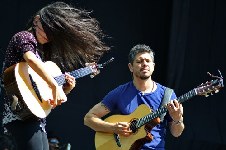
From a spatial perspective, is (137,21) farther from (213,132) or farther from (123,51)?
(213,132)

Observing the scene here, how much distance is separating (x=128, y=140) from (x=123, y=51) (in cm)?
255

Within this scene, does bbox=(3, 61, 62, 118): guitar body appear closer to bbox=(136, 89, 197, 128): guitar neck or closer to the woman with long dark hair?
the woman with long dark hair

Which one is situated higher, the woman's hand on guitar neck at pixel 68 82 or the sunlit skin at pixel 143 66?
the woman's hand on guitar neck at pixel 68 82

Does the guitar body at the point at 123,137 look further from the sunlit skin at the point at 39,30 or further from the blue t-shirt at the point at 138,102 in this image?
the sunlit skin at the point at 39,30

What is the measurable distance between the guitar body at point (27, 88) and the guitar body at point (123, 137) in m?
1.24

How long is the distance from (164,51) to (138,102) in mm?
2606

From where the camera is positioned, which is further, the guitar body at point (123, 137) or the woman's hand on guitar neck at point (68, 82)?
the guitar body at point (123, 137)

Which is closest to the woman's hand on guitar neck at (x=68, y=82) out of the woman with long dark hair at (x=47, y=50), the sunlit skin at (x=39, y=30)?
the woman with long dark hair at (x=47, y=50)

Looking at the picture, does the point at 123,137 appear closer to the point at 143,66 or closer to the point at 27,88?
the point at 143,66

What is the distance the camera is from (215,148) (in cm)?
652

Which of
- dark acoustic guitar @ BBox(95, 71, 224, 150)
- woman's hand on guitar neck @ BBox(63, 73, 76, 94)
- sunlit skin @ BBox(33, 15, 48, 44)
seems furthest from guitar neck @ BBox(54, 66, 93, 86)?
dark acoustic guitar @ BBox(95, 71, 224, 150)

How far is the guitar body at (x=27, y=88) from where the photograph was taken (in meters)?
3.32

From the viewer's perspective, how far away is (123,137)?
4.68m

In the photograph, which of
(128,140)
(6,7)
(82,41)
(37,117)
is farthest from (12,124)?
(6,7)
